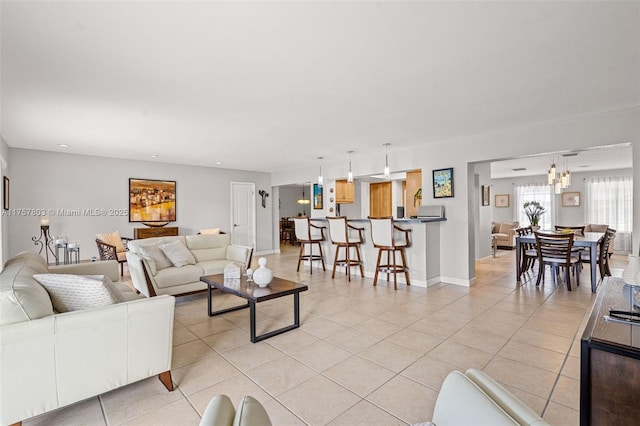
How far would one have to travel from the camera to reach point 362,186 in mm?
9719

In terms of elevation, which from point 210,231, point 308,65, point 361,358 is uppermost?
point 308,65

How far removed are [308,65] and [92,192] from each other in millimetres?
5868

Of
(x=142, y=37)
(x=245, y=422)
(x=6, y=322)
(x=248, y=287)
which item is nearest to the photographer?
(x=245, y=422)

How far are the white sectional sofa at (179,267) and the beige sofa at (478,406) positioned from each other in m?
3.50

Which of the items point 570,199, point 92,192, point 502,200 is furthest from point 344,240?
point 570,199

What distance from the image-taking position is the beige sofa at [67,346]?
5.39 ft

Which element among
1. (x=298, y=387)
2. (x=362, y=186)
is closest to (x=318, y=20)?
(x=298, y=387)

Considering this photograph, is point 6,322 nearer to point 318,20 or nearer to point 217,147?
point 318,20

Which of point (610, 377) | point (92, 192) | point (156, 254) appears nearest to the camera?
point (610, 377)

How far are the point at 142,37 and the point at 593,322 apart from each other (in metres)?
2.95

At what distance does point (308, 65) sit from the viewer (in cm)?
252

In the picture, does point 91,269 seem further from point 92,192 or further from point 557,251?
point 557,251

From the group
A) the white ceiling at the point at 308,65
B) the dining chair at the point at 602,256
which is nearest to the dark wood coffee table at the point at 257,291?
the white ceiling at the point at 308,65

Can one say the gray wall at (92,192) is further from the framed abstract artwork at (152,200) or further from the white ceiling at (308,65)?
the white ceiling at (308,65)
